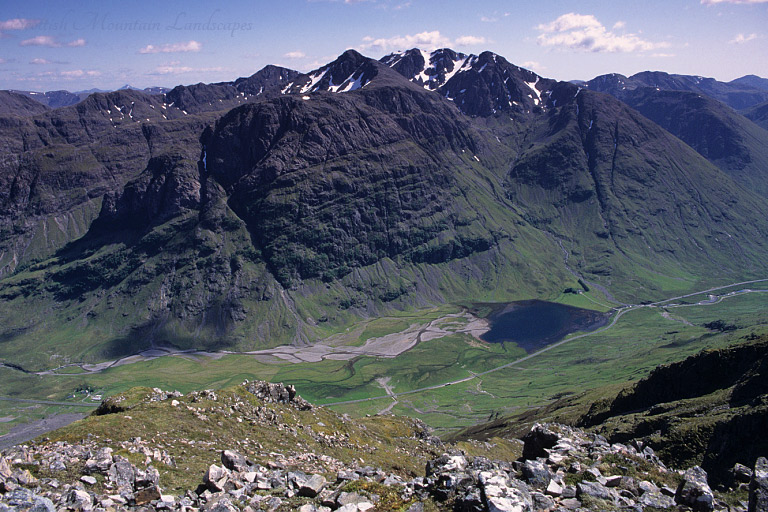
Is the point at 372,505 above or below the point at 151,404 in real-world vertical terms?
above

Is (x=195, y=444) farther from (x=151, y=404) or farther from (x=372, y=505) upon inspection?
(x=372, y=505)

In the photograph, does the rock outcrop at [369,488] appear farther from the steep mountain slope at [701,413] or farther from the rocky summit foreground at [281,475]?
the steep mountain slope at [701,413]

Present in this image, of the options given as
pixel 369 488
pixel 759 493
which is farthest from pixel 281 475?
pixel 759 493

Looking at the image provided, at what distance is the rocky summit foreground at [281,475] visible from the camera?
25.5 meters

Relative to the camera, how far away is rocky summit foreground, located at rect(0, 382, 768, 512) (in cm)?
2548

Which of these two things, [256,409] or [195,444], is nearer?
[195,444]

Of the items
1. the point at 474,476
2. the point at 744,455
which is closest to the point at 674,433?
the point at 744,455

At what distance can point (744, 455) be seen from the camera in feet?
133

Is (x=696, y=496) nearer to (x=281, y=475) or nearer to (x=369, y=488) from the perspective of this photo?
(x=369, y=488)

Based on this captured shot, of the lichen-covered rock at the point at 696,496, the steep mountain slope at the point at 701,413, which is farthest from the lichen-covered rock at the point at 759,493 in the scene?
the steep mountain slope at the point at 701,413

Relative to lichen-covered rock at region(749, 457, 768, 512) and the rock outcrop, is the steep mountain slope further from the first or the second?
lichen-covered rock at region(749, 457, 768, 512)

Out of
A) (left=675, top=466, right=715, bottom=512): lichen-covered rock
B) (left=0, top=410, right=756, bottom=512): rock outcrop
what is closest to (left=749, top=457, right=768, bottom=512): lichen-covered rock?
(left=0, top=410, right=756, bottom=512): rock outcrop

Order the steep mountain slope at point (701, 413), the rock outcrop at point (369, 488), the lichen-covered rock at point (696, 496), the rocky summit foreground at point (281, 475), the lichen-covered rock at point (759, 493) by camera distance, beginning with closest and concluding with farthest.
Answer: the lichen-covered rock at point (759, 493), the rock outcrop at point (369, 488), the rocky summit foreground at point (281, 475), the lichen-covered rock at point (696, 496), the steep mountain slope at point (701, 413)

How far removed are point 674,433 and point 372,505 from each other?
42114 millimetres
